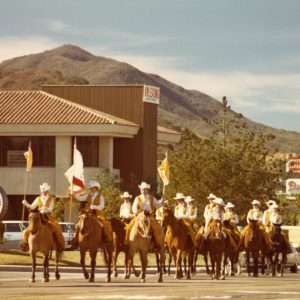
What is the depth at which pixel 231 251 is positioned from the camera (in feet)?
151

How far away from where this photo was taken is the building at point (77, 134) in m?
90.2

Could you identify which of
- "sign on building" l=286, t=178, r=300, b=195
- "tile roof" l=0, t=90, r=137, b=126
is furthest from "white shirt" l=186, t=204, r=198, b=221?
"sign on building" l=286, t=178, r=300, b=195

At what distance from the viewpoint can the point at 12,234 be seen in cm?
6806

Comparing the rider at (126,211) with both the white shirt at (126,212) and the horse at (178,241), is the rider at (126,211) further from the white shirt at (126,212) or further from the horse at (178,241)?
the horse at (178,241)

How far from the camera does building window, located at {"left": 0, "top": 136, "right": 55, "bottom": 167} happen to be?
91.2m

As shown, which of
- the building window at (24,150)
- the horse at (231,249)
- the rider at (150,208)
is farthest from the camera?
the building window at (24,150)

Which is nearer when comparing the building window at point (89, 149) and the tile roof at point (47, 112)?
the tile roof at point (47, 112)

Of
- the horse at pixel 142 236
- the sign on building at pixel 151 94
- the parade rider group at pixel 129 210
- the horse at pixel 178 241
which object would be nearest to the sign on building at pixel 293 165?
the sign on building at pixel 151 94

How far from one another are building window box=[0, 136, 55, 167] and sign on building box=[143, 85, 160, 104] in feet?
27.2

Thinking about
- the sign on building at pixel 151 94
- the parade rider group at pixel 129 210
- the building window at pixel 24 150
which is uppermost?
the sign on building at pixel 151 94

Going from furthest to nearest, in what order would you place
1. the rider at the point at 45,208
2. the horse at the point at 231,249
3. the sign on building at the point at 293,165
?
the sign on building at the point at 293,165
the horse at the point at 231,249
the rider at the point at 45,208

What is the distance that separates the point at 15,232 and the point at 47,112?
79.4 ft

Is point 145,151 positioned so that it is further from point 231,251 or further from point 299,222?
point 231,251

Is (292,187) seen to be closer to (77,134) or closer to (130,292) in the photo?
(77,134)
